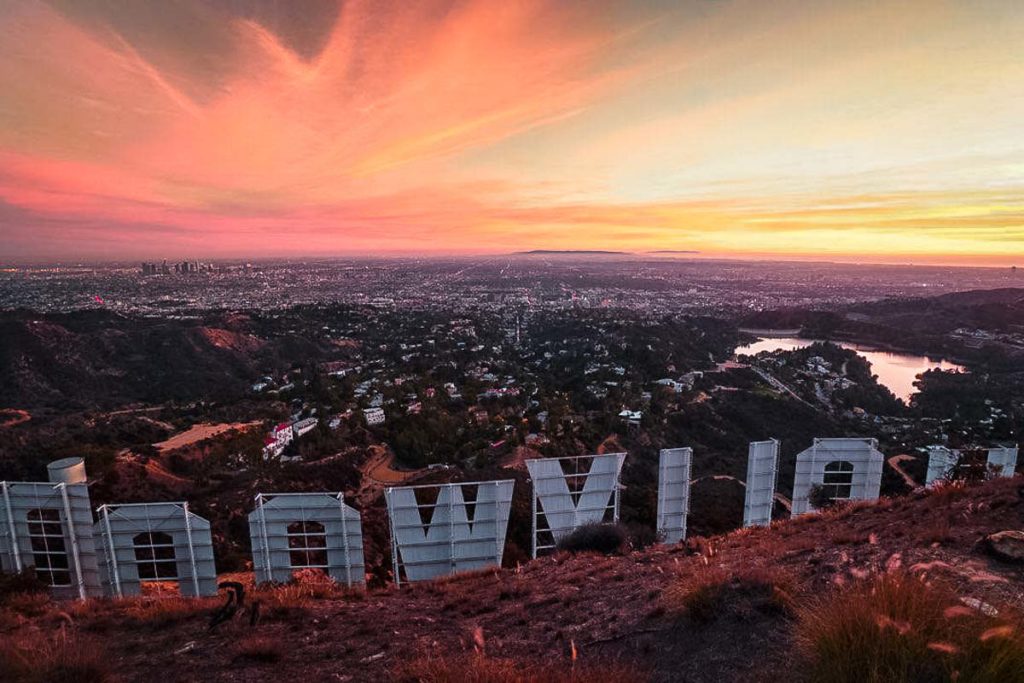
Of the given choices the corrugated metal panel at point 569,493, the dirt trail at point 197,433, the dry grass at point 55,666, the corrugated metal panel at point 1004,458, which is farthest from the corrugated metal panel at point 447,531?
the dirt trail at point 197,433

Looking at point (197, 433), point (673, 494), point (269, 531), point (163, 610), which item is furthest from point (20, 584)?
point (197, 433)

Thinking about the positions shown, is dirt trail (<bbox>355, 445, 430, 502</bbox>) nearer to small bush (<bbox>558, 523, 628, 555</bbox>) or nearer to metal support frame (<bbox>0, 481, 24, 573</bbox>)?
metal support frame (<bbox>0, 481, 24, 573</bbox>)

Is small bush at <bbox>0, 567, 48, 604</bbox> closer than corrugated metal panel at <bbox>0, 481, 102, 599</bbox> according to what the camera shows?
Yes

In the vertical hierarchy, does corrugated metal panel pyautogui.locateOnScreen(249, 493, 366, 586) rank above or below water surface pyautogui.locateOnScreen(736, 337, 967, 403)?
above

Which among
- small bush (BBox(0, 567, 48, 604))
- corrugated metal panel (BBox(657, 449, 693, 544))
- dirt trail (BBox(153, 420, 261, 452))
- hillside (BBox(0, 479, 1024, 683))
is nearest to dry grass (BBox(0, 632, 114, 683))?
hillside (BBox(0, 479, 1024, 683))

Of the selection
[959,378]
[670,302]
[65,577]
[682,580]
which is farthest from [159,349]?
[670,302]

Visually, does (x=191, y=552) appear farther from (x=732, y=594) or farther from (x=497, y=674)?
(x=732, y=594)
